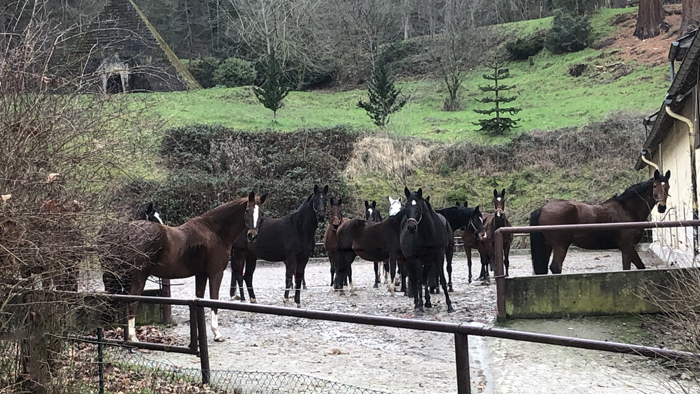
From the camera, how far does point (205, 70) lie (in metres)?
47.2

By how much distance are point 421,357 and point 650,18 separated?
41831 millimetres

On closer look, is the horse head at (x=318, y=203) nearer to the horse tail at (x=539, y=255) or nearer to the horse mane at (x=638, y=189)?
the horse tail at (x=539, y=255)

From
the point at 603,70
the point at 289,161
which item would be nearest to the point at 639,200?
the point at 289,161

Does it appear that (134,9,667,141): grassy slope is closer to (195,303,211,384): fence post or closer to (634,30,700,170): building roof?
(634,30,700,170): building roof

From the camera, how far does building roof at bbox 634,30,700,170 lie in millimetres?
8906

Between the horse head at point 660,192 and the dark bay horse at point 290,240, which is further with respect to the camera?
the dark bay horse at point 290,240

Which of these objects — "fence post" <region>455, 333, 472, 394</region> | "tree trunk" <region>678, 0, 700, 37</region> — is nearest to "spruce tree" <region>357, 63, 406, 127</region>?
Answer: "tree trunk" <region>678, 0, 700, 37</region>

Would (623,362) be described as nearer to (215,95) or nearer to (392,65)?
(215,95)

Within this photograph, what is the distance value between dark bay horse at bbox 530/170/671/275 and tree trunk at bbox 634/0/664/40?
3539 cm

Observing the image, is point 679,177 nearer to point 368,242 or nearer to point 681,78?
point 681,78

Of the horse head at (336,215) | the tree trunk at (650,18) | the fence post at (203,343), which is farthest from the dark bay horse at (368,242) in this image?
the tree trunk at (650,18)

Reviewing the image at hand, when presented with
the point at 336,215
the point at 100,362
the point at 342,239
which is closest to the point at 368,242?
the point at 342,239

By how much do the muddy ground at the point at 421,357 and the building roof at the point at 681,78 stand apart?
13.7ft

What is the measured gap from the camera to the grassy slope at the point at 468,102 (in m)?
32.7
